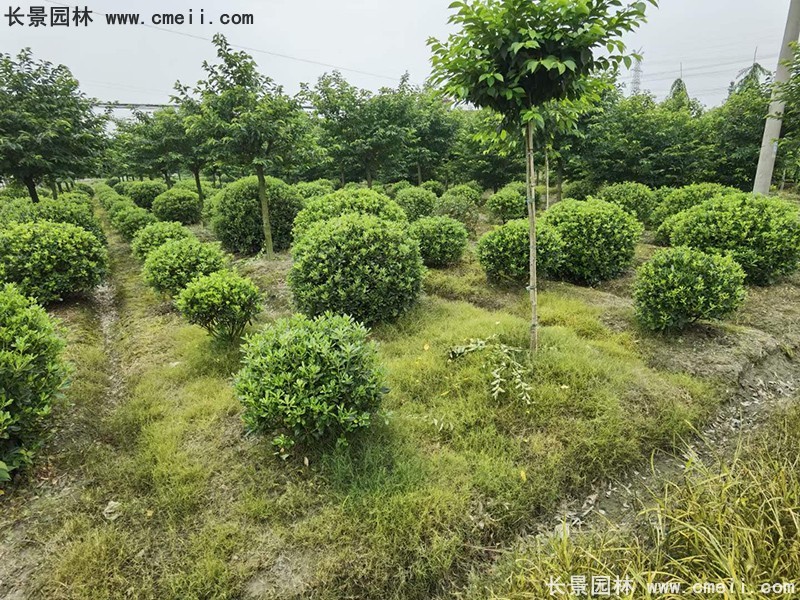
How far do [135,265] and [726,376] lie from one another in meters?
8.97

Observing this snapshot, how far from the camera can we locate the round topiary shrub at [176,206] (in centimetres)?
1041

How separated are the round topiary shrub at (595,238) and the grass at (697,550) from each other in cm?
337

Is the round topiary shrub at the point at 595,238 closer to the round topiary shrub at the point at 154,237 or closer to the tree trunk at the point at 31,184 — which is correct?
the round topiary shrub at the point at 154,237

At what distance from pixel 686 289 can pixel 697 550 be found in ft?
8.45

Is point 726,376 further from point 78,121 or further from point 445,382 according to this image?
point 78,121

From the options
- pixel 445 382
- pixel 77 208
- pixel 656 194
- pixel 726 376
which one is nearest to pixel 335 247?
pixel 445 382

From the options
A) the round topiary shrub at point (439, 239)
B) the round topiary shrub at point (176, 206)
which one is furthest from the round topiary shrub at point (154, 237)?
the round topiary shrub at point (176, 206)

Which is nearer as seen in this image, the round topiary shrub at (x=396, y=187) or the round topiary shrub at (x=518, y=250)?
the round topiary shrub at (x=518, y=250)

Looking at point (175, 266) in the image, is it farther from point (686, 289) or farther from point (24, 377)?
point (686, 289)

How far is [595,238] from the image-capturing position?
5.16m

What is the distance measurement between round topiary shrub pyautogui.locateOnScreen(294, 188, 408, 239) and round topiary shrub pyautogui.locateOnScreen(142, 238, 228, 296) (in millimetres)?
1266

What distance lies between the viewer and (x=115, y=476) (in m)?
2.48

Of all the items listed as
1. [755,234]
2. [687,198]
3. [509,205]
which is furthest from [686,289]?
[509,205]

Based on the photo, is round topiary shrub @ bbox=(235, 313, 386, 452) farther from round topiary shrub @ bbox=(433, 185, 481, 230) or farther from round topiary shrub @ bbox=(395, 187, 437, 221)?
round topiary shrub @ bbox=(433, 185, 481, 230)
